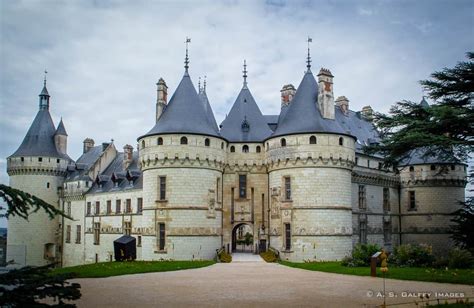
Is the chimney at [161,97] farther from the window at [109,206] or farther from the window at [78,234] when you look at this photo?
the window at [78,234]

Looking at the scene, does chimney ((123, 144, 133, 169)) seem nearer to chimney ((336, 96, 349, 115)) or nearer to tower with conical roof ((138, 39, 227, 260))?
tower with conical roof ((138, 39, 227, 260))

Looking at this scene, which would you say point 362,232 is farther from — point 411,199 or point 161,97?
point 161,97

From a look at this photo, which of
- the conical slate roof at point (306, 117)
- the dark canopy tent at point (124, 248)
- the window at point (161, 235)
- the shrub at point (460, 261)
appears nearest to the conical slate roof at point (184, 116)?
the conical slate roof at point (306, 117)

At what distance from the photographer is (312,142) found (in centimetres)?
3020

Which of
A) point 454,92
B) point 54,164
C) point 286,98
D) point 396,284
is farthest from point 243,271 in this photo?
point 54,164

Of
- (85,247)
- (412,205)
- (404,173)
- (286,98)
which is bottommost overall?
(85,247)

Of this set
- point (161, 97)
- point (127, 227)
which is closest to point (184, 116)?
point (161, 97)

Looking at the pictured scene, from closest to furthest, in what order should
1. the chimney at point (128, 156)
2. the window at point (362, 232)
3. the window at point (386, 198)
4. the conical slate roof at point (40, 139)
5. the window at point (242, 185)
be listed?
1. the window at point (242, 185)
2. the window at point (362, 232)
3. the window at point (386, 198)
4. the chimney at point (128, 156)
5. the conical slate roof at point (40, 139)

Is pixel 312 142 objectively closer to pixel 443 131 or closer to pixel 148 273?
pixel 443 131

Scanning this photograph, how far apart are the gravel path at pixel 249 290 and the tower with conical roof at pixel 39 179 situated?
31374 millimetres

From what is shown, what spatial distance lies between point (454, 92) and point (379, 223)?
2196 cm

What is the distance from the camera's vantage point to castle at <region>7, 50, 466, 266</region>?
1171 inches

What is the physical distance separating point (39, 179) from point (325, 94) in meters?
30.9

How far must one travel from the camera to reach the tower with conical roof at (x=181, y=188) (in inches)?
1168
